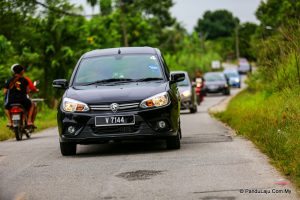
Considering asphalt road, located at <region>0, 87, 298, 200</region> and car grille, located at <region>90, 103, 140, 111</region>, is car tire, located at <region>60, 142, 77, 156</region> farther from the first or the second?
car grille, located at <region>90, 103, 140, 111</region>

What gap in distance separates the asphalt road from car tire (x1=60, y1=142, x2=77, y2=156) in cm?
12

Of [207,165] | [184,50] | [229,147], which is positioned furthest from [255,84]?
[184,50]

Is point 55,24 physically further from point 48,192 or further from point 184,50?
point 184,50

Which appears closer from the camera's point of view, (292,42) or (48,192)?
(48,192)

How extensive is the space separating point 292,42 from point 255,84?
9848 millimetres

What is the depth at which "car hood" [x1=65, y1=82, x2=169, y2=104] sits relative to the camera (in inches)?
503

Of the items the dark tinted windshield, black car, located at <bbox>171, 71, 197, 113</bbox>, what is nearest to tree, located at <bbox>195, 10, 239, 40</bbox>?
the dark tinted windshield

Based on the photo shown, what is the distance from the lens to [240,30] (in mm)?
146625

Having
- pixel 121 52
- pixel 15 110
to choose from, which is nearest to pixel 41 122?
pixel 15 110

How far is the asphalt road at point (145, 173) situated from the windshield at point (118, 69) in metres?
1.15

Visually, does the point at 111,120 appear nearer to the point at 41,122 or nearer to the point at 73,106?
the point at 73,106

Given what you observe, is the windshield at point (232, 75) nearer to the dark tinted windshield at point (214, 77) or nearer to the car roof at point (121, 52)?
the dark tinted windshield at point (214, 77)

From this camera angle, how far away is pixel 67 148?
13.3 metres

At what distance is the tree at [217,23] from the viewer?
173 metres
